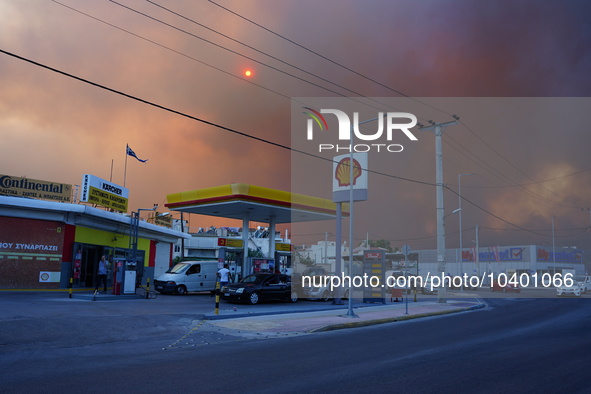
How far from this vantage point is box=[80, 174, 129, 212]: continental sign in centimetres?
2817

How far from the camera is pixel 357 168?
78.2 ft

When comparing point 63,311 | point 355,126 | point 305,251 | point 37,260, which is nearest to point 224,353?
point 63,311

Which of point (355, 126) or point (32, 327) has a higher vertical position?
point (355, 126)

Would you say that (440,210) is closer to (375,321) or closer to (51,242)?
(375,321)

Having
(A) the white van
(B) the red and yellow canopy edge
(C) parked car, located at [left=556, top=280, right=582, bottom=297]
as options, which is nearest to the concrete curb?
(B) the red and yellow canopy edge

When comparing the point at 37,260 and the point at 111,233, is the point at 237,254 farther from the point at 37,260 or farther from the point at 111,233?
the point at 37,260

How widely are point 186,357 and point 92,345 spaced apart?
3091 millimetres

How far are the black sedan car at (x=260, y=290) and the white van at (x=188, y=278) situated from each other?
16.9 ft

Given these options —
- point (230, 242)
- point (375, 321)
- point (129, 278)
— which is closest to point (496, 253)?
point (230, 242)

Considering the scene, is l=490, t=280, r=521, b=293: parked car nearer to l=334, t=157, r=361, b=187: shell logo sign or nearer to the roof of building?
l=334, t=157, r=361, b=187: shell logo sign

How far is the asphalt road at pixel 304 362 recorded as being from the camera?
25.7ft

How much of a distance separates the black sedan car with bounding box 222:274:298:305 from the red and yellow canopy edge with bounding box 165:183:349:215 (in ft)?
16.0

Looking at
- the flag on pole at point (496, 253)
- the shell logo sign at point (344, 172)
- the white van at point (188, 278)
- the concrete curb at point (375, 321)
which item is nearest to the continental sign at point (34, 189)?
the white van at point (188, 278)

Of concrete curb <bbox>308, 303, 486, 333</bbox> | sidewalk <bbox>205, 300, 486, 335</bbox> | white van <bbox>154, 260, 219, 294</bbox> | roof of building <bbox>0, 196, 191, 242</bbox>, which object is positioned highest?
roof of building <bbox>0, 196, 191, 242</bbox>
